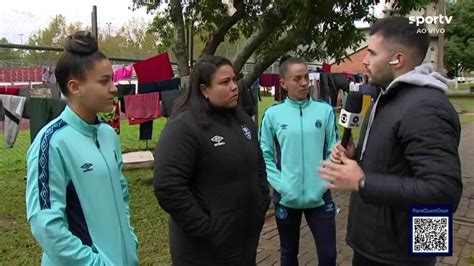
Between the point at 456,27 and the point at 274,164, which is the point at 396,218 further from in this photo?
the point at 456,27

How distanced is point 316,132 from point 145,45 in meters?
19.8

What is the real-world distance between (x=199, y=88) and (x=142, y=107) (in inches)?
155

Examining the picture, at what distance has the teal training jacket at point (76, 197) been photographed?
1.74 metres

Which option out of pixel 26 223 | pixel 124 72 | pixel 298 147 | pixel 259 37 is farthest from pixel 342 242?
pixel 124 72

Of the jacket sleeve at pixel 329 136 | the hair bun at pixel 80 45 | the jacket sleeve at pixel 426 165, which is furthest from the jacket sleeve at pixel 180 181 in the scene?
the jacket sleeve at pixel 329 136

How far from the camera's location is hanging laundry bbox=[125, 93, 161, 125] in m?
6.10

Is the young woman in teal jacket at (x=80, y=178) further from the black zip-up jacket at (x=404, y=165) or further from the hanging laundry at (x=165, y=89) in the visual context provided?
the hanging laundry at (x=165, y=89)

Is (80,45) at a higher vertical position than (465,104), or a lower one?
higher

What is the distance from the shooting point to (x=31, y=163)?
1.78m

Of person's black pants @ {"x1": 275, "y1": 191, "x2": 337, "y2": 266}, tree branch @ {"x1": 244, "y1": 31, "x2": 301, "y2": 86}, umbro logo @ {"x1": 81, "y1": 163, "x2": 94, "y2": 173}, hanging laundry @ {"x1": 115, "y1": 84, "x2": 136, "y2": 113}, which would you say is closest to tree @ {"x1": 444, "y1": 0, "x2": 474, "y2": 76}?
tree branch @ {"x1": 244, "y1": 31, "x2": 301, "y2": 86}

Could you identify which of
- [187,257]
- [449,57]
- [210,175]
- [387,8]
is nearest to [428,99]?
[210,175]

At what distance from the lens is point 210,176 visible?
2.30m

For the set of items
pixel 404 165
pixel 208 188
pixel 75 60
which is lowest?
pixel 208 188

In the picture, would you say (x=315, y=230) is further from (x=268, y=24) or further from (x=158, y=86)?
(x=158, y=86)
